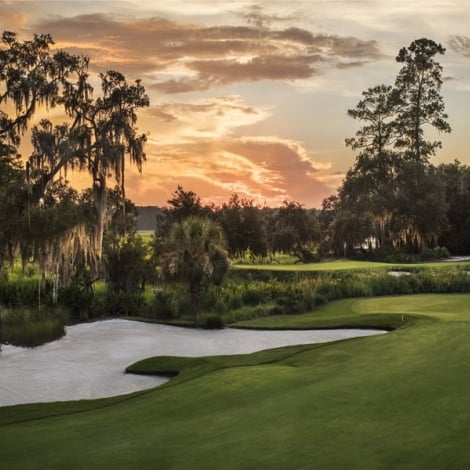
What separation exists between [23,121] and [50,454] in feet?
44.2

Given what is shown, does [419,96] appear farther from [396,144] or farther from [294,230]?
[294,230]

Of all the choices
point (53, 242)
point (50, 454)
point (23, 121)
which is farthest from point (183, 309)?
point (50, 454)

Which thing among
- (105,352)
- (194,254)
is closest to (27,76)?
(194,254)

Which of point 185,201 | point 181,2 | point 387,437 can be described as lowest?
point 387,437

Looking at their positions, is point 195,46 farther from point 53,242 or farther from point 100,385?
point 100,385

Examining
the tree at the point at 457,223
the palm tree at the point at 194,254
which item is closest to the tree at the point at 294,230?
the tree at the point at 457,223

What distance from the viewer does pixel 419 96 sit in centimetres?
5738

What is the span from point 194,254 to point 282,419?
11735 millimetres

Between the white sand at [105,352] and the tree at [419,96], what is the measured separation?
44.9m

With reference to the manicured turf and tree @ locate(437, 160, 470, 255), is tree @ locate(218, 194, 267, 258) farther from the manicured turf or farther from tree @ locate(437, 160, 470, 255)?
the manicured turf

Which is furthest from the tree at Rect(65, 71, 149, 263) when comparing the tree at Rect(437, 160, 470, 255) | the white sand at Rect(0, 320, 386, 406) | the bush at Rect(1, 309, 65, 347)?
the tree at Rect(437, 160, 470, 255)

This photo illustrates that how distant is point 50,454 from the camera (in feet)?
19.0

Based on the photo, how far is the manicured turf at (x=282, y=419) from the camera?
517cm

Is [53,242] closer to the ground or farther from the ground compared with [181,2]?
closer to the ground
